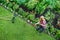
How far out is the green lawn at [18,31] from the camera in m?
16.3

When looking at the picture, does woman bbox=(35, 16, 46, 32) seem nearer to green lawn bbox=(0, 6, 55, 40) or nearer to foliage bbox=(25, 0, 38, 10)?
green lawn bbox=(0, 6, 55, 40)

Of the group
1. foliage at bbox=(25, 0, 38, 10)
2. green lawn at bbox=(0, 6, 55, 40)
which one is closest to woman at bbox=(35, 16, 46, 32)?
green lawn at bbox=(0, 6, 55, 40)

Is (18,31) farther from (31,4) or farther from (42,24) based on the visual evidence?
(31,4)

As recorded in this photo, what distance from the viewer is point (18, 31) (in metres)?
16.8

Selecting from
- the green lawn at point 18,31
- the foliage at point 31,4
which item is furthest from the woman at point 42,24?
the foliage at point 31,4

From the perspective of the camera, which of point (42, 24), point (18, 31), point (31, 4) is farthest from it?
point (31, 4)

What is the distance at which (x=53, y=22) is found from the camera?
18000 millimetres

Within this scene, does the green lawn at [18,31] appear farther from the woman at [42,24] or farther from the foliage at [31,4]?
the foliage at [31,4]

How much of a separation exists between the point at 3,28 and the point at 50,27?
114 inches

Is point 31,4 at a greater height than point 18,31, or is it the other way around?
point 31,4

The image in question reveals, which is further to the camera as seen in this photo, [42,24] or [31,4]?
[31,4]

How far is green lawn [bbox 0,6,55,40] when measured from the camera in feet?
53.4

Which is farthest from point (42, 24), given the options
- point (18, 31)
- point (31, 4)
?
point (31, 4)

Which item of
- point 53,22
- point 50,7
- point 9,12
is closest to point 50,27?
point 53,22
